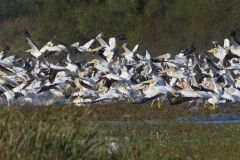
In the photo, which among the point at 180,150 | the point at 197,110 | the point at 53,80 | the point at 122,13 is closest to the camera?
the point at 180,150

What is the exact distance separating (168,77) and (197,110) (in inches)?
173

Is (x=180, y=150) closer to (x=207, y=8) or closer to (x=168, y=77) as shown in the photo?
(x=168, y=77)

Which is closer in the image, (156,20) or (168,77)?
(168,77)

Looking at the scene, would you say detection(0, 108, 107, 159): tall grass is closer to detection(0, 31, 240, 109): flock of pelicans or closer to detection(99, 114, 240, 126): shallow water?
detection(99, 114, 240, 126): shallow water

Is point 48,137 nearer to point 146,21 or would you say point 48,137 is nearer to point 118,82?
point 118,82

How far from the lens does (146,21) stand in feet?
145

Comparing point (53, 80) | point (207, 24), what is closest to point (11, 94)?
point (53, 80)

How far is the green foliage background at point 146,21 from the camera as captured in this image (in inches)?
1653

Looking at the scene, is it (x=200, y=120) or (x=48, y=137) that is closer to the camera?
(x=48, y=137)

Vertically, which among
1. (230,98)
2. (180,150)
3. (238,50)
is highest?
(238,50)

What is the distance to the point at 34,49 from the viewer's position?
26.6m

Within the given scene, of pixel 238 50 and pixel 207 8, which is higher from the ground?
pixel 207 8

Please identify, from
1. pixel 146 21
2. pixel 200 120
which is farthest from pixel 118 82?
pixel 146 21

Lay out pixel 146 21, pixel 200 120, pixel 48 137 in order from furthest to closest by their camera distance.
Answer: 1. pixel 146 21
2. pixel 200 120
3. pixel 48 137
